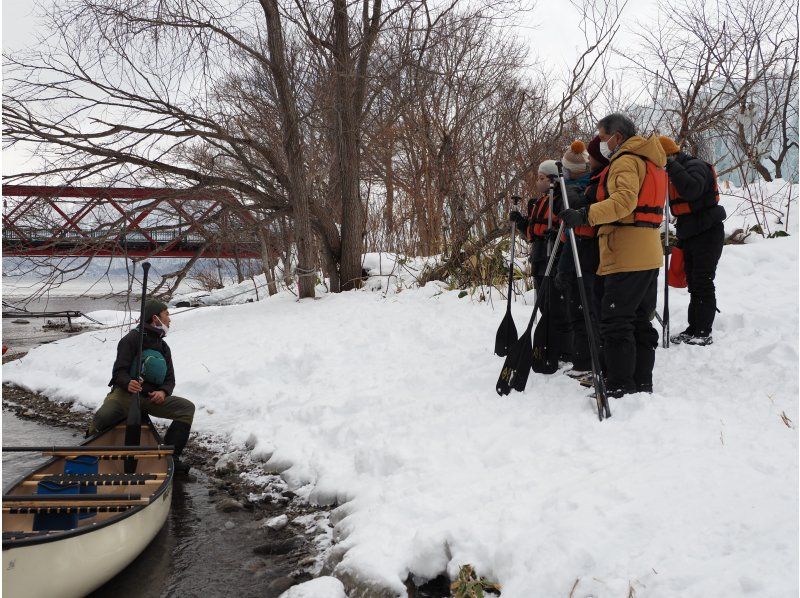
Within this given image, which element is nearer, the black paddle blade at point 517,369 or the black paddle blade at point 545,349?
the black paddle blade at point 517,369

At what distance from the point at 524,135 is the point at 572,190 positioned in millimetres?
5204

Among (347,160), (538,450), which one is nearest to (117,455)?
(538,450)

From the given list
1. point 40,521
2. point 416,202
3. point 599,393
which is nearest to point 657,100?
point 416,202

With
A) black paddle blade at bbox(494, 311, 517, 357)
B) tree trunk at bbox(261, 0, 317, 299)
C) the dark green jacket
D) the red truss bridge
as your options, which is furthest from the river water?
tree trunk at bbox(261, 0, 317, 299)

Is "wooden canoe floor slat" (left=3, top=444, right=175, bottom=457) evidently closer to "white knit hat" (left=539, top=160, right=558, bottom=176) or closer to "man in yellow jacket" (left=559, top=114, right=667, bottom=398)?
"man in yellow jacket" (left=559, top=114, right=667, bottom=398)

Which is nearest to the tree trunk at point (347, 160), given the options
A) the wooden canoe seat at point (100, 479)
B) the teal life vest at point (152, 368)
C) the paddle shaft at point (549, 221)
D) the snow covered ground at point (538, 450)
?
the snow covered ground at point (538, 450)

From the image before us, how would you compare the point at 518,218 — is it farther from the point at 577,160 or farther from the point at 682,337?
the point at 682,337

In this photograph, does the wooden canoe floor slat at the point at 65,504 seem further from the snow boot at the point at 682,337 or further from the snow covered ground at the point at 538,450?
the snow boot at the point at 682,337

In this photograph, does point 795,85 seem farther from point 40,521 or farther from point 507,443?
point 40,521

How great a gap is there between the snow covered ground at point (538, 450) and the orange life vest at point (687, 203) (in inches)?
42.3

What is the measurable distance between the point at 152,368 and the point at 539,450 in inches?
140

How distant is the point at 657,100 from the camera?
1092cm

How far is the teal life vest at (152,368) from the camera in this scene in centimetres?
525

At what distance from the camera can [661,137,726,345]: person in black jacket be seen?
4625 millimetres
